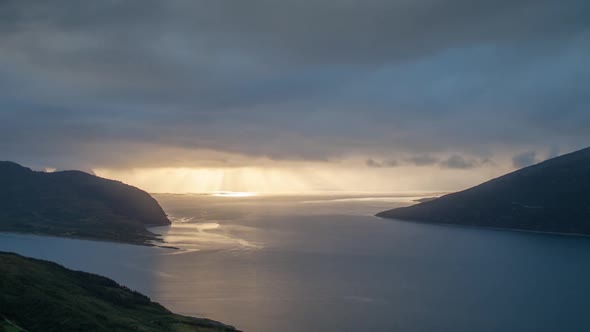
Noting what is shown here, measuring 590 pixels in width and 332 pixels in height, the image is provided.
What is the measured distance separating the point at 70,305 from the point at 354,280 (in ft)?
255

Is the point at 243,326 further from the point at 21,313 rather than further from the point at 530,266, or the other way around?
the point at 530,266

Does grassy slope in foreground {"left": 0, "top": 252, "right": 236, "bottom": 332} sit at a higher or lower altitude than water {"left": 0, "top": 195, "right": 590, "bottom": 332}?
higher

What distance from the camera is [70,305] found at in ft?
198

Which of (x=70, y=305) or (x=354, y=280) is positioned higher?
(x=70, y=305)

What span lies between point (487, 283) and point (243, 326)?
242 ft

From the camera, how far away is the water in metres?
87.8

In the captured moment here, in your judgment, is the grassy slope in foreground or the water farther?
the water

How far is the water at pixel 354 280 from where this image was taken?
87.8m

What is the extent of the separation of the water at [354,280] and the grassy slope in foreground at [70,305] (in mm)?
15331

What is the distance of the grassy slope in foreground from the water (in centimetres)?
1533

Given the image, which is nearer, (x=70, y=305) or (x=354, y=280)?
(x=70, y=305)

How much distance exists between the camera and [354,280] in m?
121

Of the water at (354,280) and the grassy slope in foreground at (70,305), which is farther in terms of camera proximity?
the water at (354,280)

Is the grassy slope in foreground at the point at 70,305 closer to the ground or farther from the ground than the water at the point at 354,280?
farther from the ground
